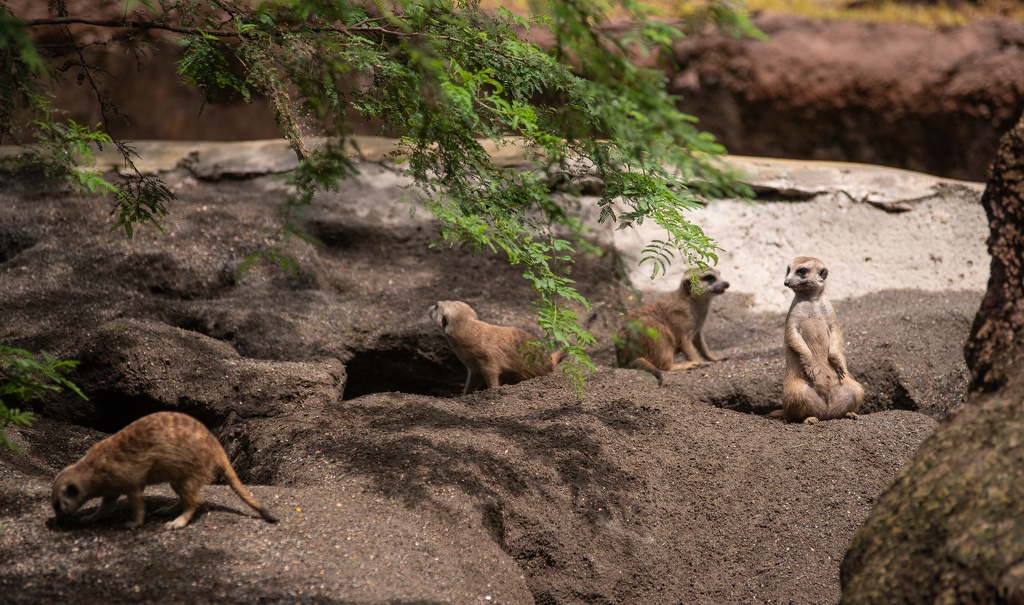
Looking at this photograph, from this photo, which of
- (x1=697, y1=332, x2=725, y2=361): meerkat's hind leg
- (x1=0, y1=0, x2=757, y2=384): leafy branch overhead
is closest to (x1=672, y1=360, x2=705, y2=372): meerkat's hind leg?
(x1=697, y1=332, x2=725, y2=361): meerkat's hind leg

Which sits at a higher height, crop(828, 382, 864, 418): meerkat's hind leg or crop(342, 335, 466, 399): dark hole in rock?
crop(828, 382, 864, 418): meerkat's hind leg

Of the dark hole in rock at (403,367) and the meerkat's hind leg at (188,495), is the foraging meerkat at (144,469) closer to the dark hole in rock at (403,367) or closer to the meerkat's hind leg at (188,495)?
the meerkat's hind leg at (188,495)

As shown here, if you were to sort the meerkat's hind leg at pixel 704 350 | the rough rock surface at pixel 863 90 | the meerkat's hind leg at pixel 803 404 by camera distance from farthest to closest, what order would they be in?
the rough rock surface at pixel 863 90 < the meerkat's hind leg at pixel 704 350 < the meerkat's hind leg at pixel 803 404

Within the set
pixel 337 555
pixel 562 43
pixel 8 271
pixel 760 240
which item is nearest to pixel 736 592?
pixel 337 555

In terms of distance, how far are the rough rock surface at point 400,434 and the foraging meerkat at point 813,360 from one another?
163 mm

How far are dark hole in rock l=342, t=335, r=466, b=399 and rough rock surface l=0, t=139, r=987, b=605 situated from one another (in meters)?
0.02

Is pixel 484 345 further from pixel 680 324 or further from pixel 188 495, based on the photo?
pixel 188 495

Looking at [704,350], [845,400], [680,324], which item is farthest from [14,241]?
[845,400]

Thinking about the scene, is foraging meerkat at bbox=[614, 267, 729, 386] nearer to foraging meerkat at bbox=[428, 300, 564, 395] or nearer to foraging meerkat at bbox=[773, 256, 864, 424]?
foraging meerkat at bbox=[428, 300, 564, 395]

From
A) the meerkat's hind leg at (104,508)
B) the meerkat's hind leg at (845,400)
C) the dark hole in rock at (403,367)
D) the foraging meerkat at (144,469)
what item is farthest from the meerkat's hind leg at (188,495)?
the meerkat's hind leg at (845,400)

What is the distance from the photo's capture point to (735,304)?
7.56m

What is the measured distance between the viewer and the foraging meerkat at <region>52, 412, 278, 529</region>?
3223mm

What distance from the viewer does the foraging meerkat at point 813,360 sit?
472 cm

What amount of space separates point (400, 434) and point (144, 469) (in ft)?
4.46
